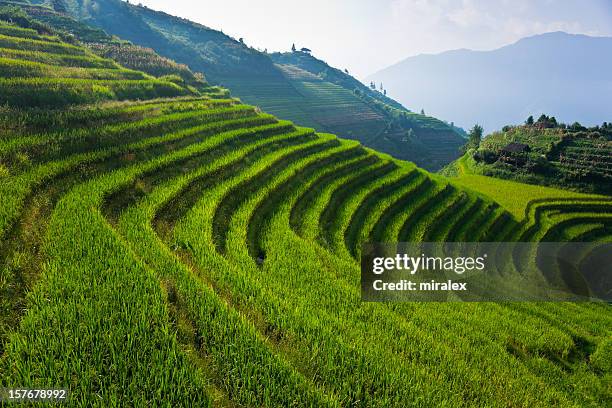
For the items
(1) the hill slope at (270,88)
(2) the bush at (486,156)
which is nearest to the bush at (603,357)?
(2) the bush at (486,156)

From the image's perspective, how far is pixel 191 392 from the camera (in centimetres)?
452

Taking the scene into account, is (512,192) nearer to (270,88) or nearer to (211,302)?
(211,302)

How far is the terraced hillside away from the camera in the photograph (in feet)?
16.0

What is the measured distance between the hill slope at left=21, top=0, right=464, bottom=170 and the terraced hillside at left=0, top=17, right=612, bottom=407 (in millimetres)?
61780

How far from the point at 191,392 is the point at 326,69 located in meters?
182

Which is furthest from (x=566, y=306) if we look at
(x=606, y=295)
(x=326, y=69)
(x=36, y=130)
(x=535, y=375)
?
(x=326, y=69)

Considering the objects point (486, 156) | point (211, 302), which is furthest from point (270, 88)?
point (211, 302)

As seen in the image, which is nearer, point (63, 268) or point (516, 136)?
point (63, 268)

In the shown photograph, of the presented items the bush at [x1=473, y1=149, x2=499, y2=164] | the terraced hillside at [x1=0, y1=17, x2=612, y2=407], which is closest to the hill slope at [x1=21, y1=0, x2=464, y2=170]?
the bush at [x1=473, y1=149, x2=499, y2=164]

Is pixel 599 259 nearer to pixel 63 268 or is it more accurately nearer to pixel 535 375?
pixel 535 375

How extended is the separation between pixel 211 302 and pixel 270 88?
9616 cm

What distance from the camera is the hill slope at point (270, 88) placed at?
80.9 m

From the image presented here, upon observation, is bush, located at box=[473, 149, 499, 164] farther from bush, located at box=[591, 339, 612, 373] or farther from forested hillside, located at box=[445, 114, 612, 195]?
bush, located at box=[591, 339, 612, 373]

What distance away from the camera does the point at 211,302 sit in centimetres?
651
